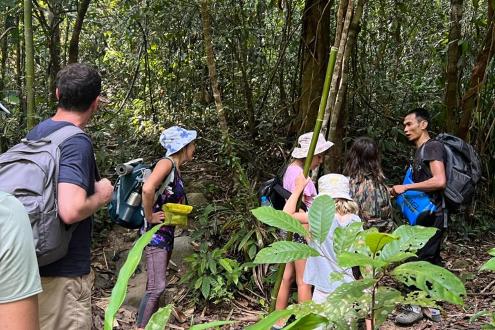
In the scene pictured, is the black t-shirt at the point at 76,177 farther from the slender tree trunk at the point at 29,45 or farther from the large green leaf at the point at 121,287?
the slender tree trunk at the point at 29,45

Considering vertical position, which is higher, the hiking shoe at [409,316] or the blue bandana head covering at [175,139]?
the blue bandana head covering at [175,139]

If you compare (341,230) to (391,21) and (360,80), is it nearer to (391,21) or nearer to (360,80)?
(360,80)

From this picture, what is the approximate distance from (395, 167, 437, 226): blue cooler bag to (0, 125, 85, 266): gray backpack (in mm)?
2625

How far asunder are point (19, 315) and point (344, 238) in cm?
76

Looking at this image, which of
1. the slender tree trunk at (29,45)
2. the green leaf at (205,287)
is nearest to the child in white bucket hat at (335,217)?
the green leaf at (205,287)

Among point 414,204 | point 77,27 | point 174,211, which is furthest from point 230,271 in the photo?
point 77,27

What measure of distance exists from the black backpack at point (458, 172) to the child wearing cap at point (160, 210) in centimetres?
193

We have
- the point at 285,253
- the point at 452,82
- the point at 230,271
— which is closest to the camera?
the point at 285,253

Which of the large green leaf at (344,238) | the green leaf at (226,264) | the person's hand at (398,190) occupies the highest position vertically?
the large green leaf at (344,238)

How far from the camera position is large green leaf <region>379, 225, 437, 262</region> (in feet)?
3.56

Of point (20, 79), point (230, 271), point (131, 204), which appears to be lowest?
point (230, 271)

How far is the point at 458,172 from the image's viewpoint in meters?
3.68

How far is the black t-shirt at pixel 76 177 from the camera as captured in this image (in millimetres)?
1834

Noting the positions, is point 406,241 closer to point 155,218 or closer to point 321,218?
point 321,218
